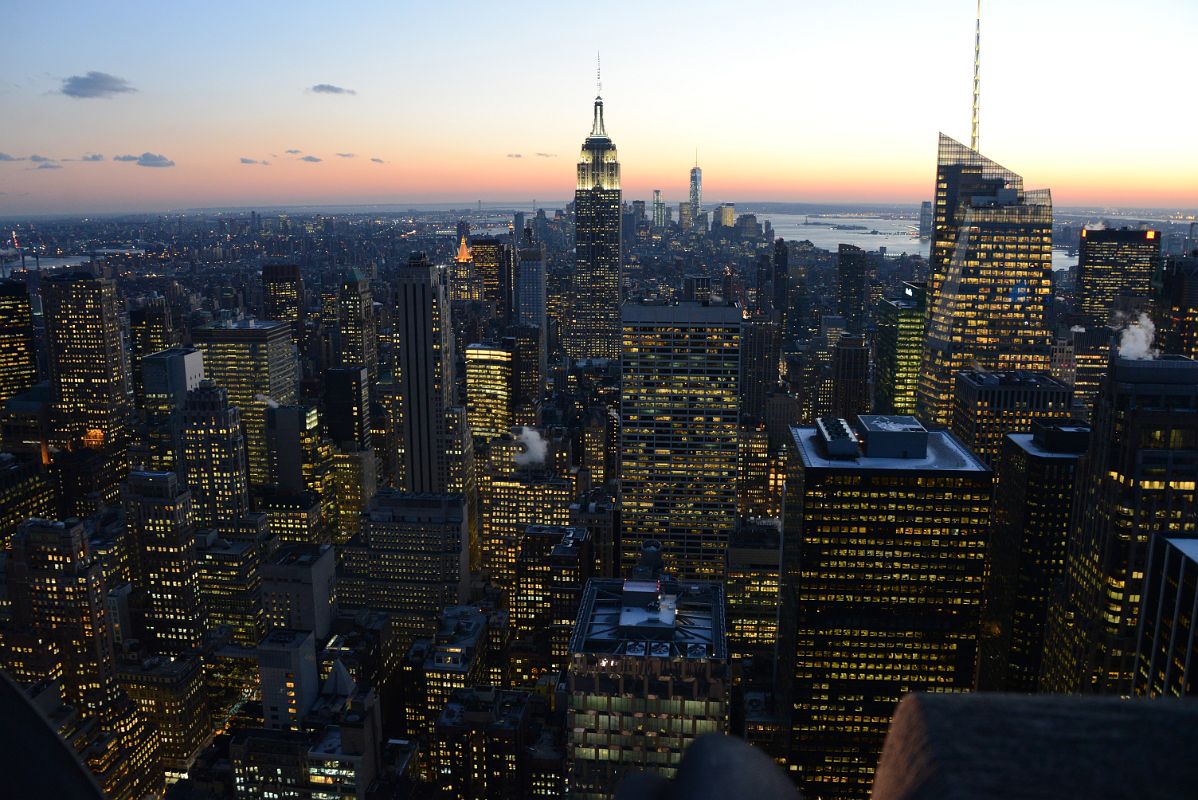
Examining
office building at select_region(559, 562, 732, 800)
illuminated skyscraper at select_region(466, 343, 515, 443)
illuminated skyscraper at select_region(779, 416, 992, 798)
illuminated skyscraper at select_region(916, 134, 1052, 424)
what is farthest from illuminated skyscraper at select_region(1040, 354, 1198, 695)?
illuminated skyscraper at select_region(466, 343, 515, 443)

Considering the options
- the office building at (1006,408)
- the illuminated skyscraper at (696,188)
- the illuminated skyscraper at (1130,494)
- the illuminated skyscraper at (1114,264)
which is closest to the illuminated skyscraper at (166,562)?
the illuminated skyscraper at (1130,494)

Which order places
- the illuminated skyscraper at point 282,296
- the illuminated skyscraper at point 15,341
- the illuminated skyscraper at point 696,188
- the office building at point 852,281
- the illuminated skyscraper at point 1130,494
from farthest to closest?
the illuminated skyscraper at point 696,188, the office building at point 852,281, the illuminated skyscraper at point 282,296, the illuminated skyscraper at point 15,341, the illuminated skyscraper at point 1130,494

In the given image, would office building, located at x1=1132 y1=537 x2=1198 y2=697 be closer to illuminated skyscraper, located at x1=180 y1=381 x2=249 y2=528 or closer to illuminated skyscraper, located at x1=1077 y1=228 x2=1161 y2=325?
illuminated skyscraper, located at x1=180 y1=381 x2=249 y2=528

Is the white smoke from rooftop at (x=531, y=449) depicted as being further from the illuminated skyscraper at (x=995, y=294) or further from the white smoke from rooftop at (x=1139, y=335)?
the white smoke from rooftop at (x=1139, y=335)

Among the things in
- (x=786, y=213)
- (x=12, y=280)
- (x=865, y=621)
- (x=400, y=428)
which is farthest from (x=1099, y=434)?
(x=786, y=213)

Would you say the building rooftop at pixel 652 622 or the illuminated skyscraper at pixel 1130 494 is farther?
the illuminated skyscraper at pixel 1130 494

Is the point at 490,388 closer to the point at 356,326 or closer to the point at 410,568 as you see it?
the point at 356,326
